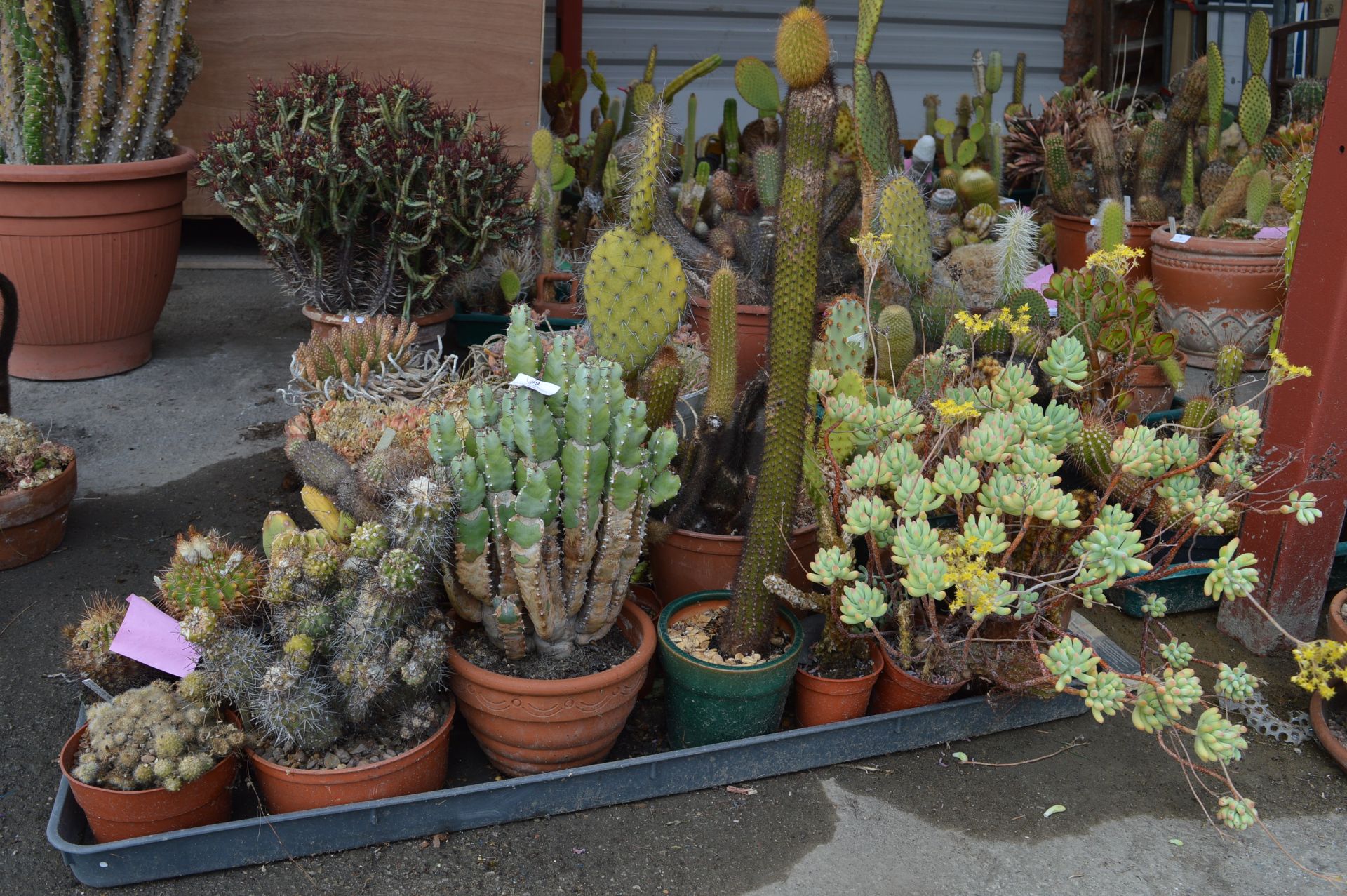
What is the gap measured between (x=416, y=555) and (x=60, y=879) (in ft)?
2.97

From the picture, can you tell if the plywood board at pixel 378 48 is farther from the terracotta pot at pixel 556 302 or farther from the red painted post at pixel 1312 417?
the red painted post at pixel 1312 417

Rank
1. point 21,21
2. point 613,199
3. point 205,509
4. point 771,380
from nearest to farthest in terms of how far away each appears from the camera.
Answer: point 771,380
point 205,509
point 21,21
point 613,199

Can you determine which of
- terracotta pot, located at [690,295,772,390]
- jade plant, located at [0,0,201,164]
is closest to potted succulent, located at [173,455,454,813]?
terracotta pot, located at [690,295,772,390]

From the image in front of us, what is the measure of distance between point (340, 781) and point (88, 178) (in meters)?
2.92

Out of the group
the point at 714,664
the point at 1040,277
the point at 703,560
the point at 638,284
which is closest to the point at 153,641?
the point at 714,664

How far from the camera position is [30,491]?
282cm

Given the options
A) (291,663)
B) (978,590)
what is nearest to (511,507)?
(291,663)

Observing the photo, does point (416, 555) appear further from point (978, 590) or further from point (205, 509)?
point (205, 509)

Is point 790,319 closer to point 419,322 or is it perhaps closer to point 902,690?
point 902,690

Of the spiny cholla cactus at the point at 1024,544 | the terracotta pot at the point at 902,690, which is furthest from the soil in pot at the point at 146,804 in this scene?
the terracotta pot at the point at 902,690

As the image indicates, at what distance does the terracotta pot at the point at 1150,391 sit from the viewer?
359 cm

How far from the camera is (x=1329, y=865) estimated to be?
2.13m

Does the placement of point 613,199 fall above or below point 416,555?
above

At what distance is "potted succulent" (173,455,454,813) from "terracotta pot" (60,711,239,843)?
9 centimetres
